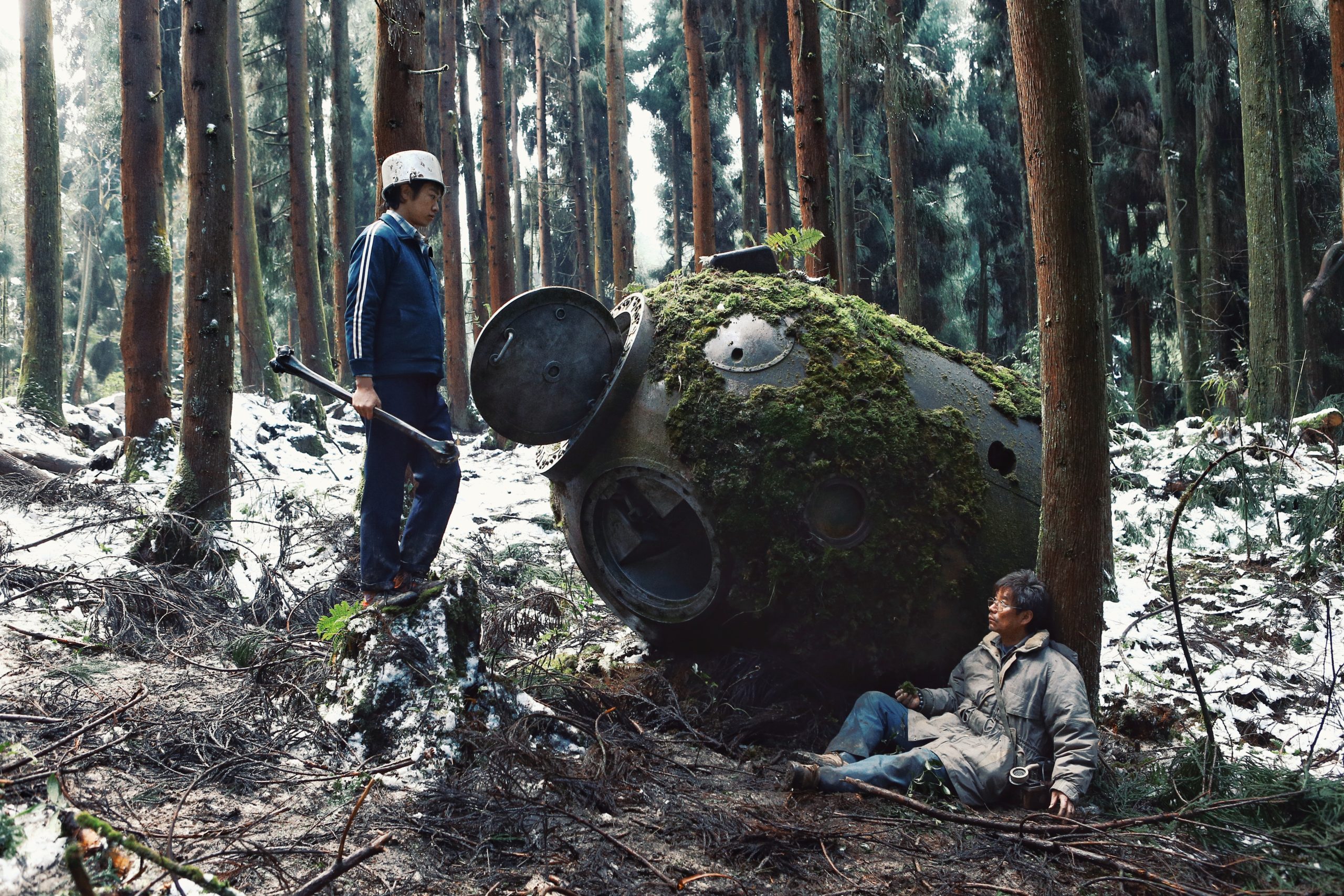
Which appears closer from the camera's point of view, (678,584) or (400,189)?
(400,189)

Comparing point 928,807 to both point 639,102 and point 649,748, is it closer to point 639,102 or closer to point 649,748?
point 649,748

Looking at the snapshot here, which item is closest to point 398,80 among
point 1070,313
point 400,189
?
point 400,189

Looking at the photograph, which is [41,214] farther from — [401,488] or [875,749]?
[875,749]

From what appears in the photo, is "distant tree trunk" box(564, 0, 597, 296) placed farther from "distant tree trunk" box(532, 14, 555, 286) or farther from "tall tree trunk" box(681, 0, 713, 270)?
"tall tree trunk" box(681, 0, 713, 270)

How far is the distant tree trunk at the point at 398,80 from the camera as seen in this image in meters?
6.29

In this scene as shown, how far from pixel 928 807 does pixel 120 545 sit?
243 inches

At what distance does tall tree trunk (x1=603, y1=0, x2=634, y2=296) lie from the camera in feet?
60.9

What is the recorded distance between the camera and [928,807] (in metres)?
3.43

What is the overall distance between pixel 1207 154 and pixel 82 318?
38.0m

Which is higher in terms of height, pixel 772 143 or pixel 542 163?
pixel 542 163

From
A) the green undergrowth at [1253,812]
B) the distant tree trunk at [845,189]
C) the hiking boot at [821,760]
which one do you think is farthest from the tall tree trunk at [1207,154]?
the hiking boot at [821,760]

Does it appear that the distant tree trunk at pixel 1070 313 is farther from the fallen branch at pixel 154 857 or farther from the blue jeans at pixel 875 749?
the fallen branch at pixel 154 857

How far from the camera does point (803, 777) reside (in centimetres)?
383

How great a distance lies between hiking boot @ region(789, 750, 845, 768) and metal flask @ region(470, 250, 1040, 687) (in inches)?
25.8
